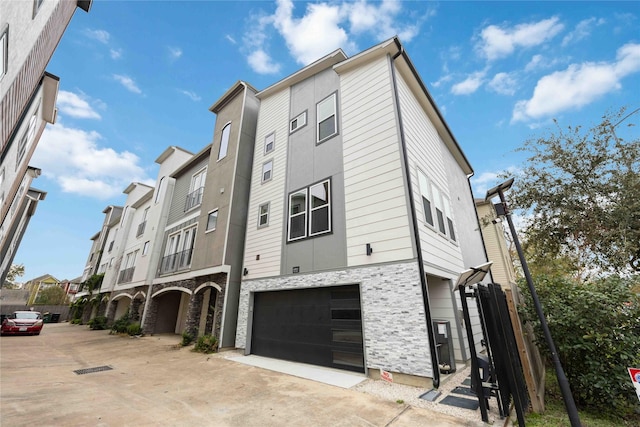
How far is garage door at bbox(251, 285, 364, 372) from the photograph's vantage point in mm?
6973

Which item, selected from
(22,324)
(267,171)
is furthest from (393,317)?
(22,324)

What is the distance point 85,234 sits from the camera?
33875mm

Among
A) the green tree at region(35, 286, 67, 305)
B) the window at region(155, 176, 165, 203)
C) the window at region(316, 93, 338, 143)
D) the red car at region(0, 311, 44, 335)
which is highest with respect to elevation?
the window at region(155, 176, 165, 203)

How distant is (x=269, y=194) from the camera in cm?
1079

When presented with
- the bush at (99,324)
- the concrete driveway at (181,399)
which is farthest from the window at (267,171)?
the bush at (99,324)

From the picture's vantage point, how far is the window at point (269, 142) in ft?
38.4

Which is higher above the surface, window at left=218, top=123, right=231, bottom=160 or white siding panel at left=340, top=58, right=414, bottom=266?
window at left=218, top=123, right=231, bottom=160

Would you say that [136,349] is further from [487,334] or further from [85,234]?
[85,234]

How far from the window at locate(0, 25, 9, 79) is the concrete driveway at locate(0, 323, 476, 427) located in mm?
5741

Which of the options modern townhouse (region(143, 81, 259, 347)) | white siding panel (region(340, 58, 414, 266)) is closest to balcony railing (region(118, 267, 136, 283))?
modern townhouse (region(143, 81, 259, 347))

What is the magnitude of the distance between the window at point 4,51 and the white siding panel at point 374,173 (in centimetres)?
753

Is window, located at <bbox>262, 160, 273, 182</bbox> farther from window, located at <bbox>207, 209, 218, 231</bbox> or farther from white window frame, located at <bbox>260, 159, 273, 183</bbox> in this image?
window, located at <bbox>207, 209, 218, 231</bbox>

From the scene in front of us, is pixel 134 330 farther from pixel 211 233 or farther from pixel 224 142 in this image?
pixel 224 142

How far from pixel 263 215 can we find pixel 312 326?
5024 millimetres
